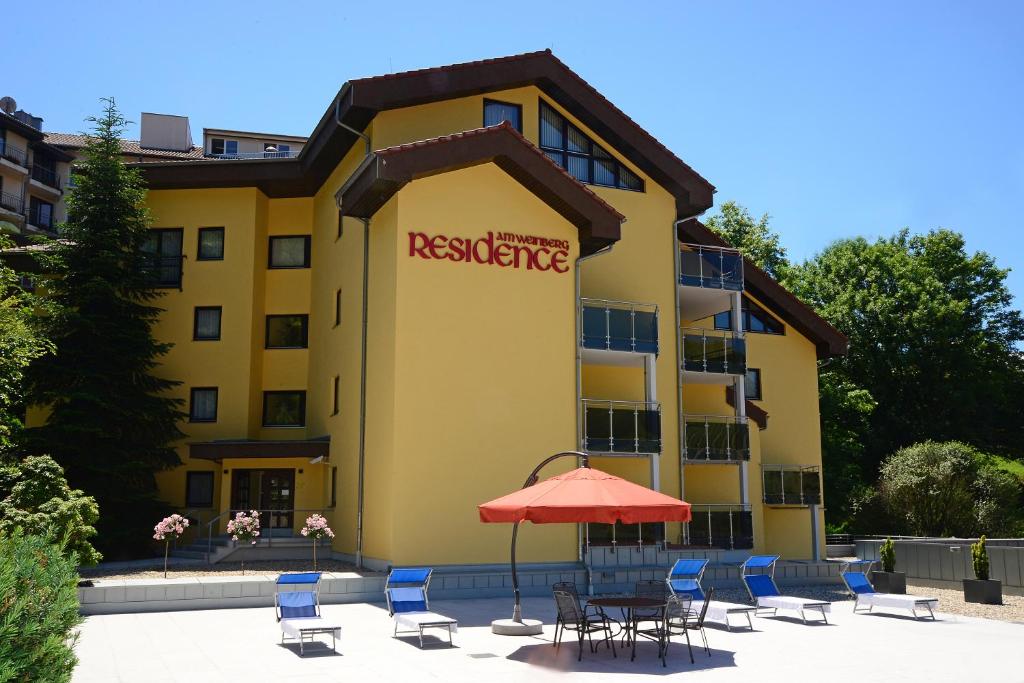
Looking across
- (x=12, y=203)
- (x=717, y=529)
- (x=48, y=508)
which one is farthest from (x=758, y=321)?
(x=12, y=203)

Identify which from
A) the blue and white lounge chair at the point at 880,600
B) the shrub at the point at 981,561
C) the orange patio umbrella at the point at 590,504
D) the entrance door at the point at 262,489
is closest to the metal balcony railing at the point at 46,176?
the entrance door at the point at 262,489

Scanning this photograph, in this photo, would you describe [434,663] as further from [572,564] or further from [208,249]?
[208,249]

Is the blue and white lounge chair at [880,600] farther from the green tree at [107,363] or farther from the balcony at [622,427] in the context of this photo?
the green tree at [107,363]

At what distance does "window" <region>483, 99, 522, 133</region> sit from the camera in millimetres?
25906

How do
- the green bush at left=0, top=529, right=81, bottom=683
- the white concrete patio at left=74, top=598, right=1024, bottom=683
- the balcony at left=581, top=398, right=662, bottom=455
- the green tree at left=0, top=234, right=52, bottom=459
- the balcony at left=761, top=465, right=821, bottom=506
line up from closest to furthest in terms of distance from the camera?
the green bush at left=0, top=529, right=81, bottom=683, the white concrete patio at left=74, top=598, right=1024, bottom=683, the green tree at left=0, top=234, right=52, bottom=459, the balcony at left=581, top=398, right=662, bottom=455, the balcony at left=761, top=465, right=821, bottom=506

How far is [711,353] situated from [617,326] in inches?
173

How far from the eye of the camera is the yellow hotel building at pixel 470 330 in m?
22.1

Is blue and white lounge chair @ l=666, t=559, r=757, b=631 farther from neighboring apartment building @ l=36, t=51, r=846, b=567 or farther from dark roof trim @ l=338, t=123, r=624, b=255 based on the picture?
dark roof trim @ l=338, t=123, r=624, b=255

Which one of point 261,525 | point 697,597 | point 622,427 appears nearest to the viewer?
point 697,597

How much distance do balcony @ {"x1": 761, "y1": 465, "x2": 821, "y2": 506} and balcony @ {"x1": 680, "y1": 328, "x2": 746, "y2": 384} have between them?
493 centimetres

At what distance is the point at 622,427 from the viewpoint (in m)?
24.3

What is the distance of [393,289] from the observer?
21.9 metres

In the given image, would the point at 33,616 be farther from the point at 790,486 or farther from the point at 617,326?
the point at 790,486

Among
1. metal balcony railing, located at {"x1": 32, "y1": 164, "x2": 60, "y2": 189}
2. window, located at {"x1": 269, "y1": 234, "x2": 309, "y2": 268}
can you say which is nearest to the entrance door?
window, located at {"x1": 269, "y1": 234, "x2": 309, "y2": 268}
